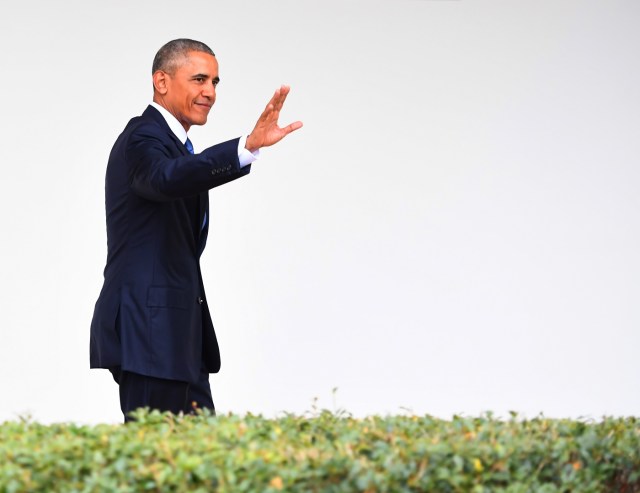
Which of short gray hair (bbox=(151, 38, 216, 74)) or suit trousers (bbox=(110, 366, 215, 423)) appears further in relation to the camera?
short gray hair (bbox=(151, 38, 216, 74))

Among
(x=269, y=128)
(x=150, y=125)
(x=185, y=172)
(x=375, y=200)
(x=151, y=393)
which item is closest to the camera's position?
(x=185, y=172)

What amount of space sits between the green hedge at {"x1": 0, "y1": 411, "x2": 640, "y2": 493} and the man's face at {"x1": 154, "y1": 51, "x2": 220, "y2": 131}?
5.39 ft

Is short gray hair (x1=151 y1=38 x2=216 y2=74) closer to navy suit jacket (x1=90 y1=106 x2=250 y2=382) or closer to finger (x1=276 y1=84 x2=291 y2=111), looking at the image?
navy suit jacket (x1=90 y1=106 x2=250 y2=382)

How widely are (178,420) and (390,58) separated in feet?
15.5

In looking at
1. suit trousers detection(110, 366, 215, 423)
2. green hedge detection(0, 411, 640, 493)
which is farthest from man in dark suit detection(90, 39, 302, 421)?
green hedge detection(0, 411, 640, 493)

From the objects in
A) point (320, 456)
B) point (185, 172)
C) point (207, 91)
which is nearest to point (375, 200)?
point (207, 91)

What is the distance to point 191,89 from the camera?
15.2 ft

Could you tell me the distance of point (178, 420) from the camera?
3.20 meters

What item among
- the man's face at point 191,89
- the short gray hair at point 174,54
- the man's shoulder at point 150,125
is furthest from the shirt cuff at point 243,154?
the short gray hair at point 174,54

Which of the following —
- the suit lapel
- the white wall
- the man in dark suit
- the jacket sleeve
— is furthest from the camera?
the white wall

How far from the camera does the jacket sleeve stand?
404cm

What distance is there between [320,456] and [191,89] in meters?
2.13

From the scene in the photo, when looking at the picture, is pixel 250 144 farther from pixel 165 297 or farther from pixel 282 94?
pixel 165 297

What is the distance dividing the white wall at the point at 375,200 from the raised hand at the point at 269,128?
10.7 ft
